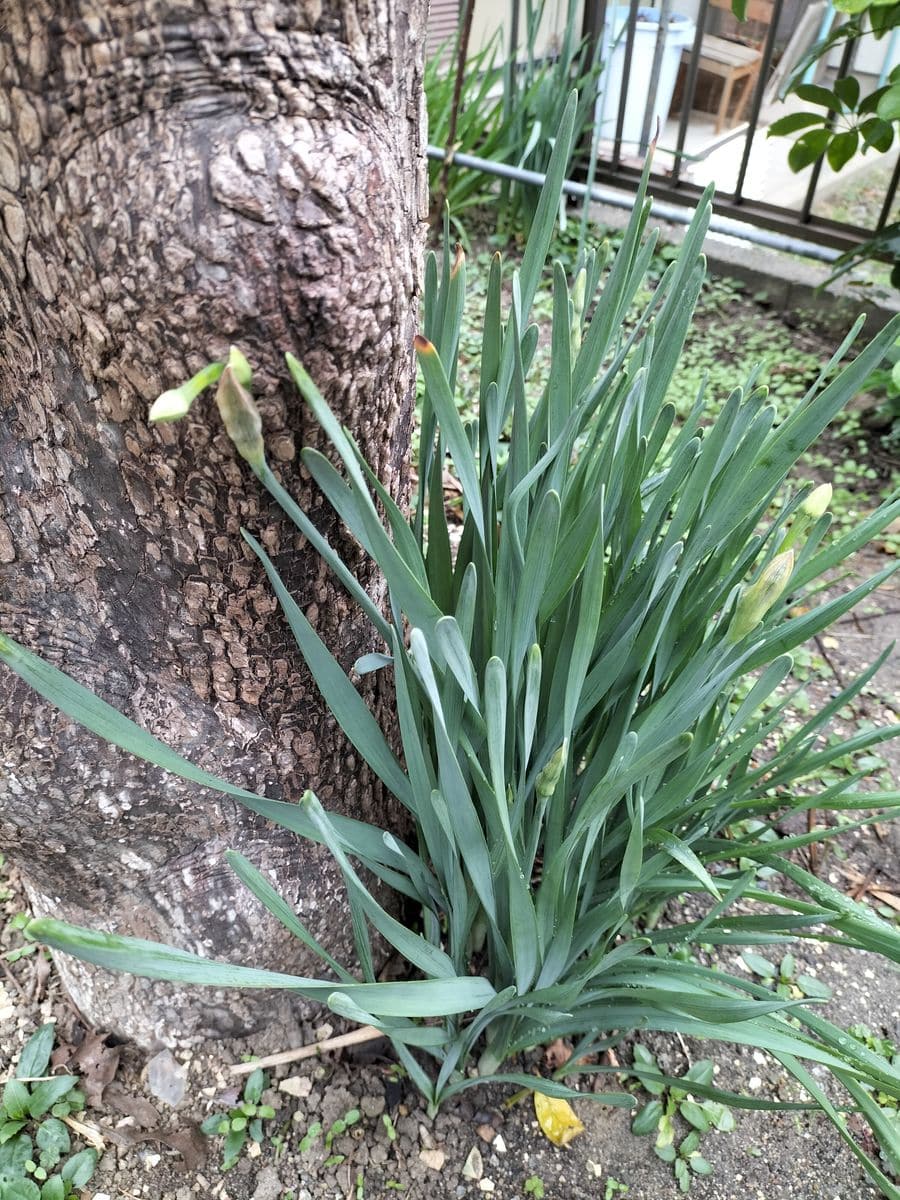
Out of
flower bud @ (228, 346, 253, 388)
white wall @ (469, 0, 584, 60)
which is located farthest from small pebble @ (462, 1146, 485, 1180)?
white wall @ (469, 0, 584, 60)

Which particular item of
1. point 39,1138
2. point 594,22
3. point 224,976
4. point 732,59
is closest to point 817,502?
point 224,976

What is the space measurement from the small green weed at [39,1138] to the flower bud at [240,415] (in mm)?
923

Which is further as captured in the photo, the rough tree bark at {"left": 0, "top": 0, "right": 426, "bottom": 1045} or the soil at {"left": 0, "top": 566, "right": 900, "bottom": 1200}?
the soil at {"left": 0, "top": 566, "right": 900, "bottom": 1200}

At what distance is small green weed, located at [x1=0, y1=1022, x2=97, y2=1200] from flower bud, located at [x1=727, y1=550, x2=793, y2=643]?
97 centimetres

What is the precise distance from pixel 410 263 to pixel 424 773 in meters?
0.46

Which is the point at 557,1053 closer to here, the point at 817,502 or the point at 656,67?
the point at 817,502

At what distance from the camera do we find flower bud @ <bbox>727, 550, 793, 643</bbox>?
0.71m

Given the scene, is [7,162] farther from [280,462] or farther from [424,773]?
[424,773]

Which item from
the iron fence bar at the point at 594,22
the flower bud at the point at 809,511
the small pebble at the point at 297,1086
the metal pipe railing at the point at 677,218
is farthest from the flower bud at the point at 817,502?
the iron fence bar at the point at 594,22

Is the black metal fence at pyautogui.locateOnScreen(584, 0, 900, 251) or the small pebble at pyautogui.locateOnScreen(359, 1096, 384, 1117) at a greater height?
the black metal fence at pyautogui.locateOnScreen(584, 0, 900, 251)

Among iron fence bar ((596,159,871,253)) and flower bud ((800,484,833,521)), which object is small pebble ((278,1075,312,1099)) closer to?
flower bud ((800,484,833,521))

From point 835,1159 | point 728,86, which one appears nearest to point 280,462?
point 835,1159

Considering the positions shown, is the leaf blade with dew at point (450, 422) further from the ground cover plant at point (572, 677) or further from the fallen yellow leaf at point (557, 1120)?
the fallen yellow leaf at point (557, 1120)

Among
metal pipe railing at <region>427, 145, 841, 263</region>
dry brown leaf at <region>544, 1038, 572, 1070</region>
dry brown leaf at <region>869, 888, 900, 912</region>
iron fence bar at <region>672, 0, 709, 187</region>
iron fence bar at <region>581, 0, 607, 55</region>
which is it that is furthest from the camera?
iron fence bar at <region>581, 0, 607, 55</region>
